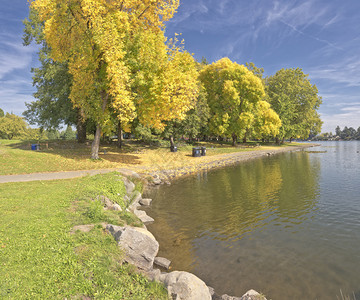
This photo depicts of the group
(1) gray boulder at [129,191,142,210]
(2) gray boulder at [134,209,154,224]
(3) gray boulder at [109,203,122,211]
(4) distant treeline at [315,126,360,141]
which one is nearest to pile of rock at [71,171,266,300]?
(3) gray boulder at [109,203,122,211]

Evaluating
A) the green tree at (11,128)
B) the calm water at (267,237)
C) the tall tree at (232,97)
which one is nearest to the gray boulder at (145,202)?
the calm water at (267,237)

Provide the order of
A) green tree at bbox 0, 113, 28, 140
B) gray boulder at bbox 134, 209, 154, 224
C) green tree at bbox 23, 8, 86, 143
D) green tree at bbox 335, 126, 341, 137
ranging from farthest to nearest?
green tree at bbox 335, 126, 341, 137, green tree at bbox 0, 113, 28, 140, green tree at bbox 23, 8, 86, 143, gray boulder at bbox 134, 209, 154, 224

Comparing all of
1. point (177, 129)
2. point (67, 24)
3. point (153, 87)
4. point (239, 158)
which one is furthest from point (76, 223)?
point (239, 158)

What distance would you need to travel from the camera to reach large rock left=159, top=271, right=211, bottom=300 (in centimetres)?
496

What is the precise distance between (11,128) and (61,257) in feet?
273

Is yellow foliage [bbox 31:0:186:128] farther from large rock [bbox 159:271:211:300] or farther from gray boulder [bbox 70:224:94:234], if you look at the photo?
large rock [bbox 159:271:211:300]

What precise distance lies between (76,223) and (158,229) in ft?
11.6

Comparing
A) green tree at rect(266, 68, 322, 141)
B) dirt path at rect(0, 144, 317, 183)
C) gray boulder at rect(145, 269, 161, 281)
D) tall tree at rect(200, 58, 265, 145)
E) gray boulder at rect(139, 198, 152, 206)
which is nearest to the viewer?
gray boulder at rect(145, 269, 161, 281)

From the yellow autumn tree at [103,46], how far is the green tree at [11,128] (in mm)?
64367

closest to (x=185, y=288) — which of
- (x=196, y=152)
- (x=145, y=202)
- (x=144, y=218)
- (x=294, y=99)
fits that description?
(x=144, y=218)

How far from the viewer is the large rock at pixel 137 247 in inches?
237

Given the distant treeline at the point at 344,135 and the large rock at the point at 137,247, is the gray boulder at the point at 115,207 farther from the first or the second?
the distant treeline at the point at 344,135

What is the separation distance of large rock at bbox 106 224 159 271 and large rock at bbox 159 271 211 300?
914 mm

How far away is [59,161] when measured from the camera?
63.9 feet
